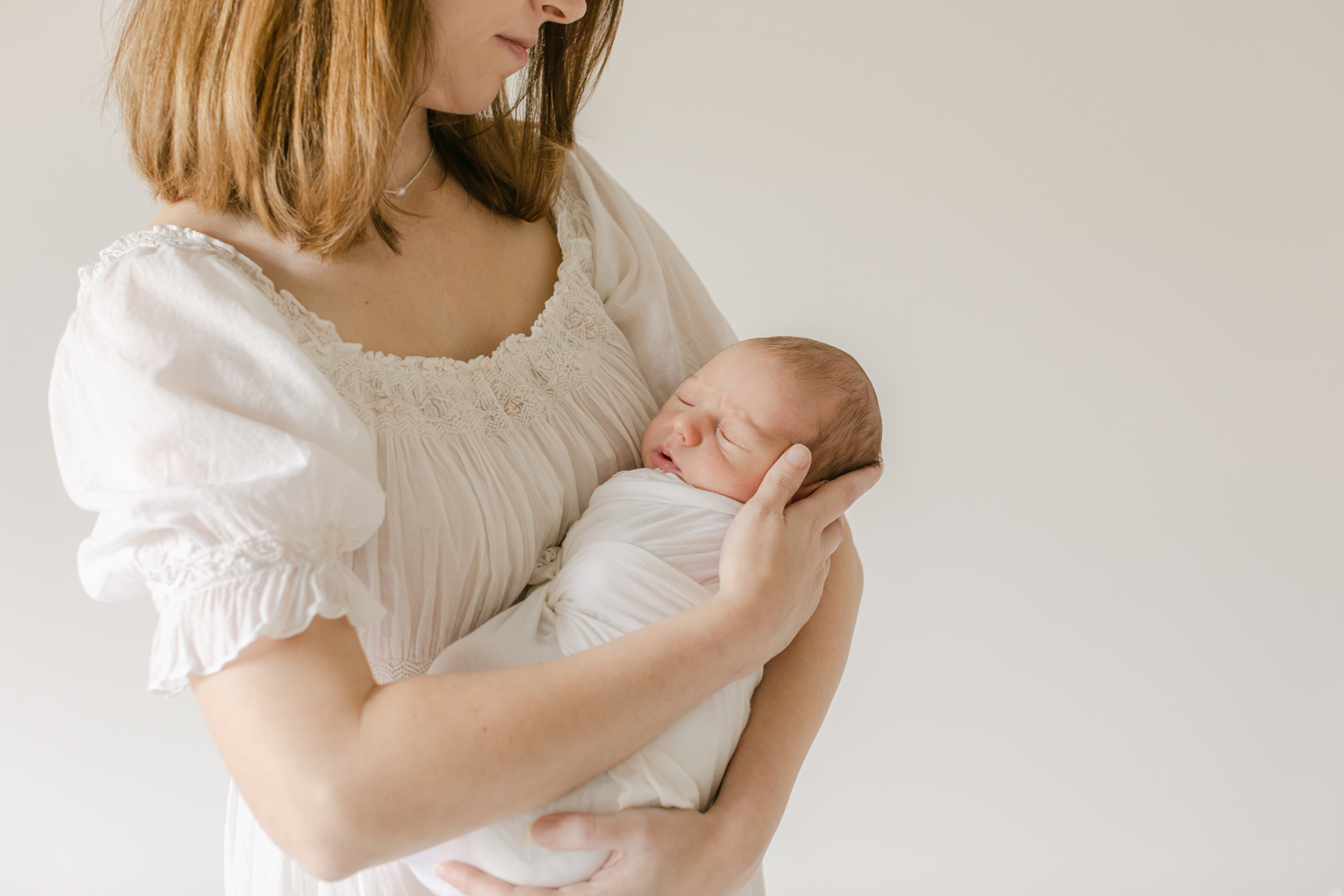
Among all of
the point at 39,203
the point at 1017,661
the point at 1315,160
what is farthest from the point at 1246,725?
the point at 39,203

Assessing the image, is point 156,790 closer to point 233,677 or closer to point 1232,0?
point 233,677

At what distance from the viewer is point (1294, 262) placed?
7.23 feet

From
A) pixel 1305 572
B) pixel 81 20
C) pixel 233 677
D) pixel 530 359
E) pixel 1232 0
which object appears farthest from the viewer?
pixel 1305 572

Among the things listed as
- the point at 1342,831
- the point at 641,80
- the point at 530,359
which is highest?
the point at 641,80

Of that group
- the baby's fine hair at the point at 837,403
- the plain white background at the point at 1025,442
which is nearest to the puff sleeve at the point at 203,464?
the baby's fine hair at the point at 837,403

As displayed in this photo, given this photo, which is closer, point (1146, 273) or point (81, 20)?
point (81, 20)

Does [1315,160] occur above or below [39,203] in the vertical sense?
above

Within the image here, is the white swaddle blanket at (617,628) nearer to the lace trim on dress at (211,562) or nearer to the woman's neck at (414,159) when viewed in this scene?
the lace trim on dress at (211,562)

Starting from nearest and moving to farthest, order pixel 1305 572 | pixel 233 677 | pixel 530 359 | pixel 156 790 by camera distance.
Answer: pixel 233 677 → pixel 530 359 → pixel 156 790 → pixel 1305 572

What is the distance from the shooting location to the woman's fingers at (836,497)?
1.04 m

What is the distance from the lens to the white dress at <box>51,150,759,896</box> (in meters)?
0.70

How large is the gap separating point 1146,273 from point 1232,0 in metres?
0.62

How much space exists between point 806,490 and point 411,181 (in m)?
0.61

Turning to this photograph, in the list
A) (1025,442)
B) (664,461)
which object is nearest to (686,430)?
(664,461)
